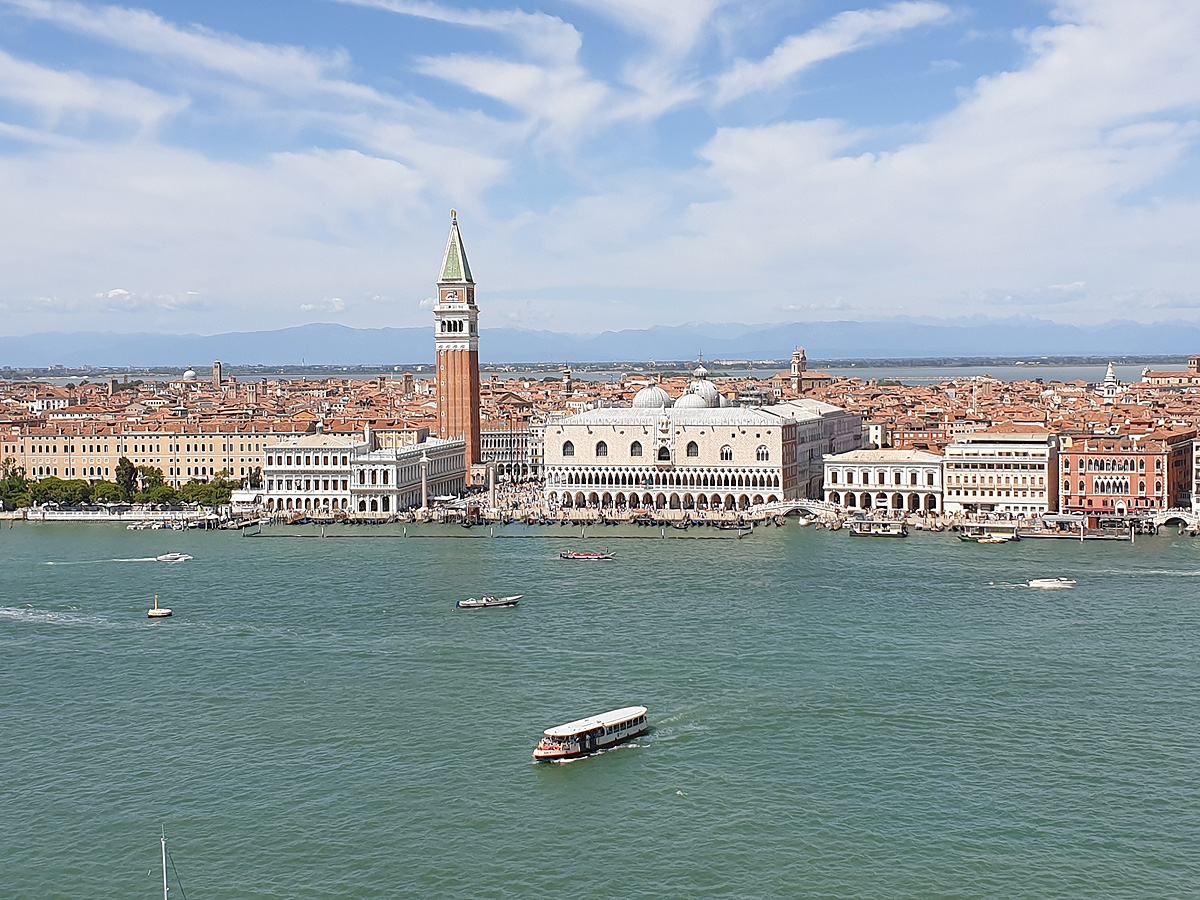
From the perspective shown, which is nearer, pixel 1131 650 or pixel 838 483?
pixel 1131 650

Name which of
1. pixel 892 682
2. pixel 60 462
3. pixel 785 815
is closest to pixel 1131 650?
pixel 892 682

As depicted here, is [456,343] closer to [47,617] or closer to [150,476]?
[150,476]

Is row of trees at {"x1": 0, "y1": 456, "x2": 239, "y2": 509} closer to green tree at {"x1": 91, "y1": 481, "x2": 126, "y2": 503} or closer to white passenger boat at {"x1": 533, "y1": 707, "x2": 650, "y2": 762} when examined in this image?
green tree at {"x1": 91, "y1": 481, "x2": 126, "y2": 503}

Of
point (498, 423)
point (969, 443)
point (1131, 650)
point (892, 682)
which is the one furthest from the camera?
point (498, 423)

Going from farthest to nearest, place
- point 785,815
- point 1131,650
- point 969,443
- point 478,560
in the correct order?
1. point 969,443
2. point 478,560
3. point 1131,650
4. point 785,815

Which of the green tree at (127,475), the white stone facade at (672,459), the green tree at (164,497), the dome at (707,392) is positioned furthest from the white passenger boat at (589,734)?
the green tree at (127,475)

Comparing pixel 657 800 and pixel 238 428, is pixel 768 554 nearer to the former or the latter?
pixel 657 800

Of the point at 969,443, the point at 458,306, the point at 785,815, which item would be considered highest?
the point at 458,306

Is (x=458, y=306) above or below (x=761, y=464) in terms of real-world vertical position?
above
